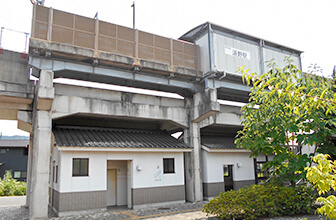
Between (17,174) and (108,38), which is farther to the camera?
(17,174)

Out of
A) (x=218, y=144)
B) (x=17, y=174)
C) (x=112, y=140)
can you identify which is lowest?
(x=17, y=174)

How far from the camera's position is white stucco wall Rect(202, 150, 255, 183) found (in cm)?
1612

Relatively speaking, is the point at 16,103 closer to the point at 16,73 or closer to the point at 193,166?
the point at 16,73

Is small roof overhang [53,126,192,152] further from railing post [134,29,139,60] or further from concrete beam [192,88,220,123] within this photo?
railing post [134,29,139,60]

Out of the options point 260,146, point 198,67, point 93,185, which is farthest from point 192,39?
point 93,185

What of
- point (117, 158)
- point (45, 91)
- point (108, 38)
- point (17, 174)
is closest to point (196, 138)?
point (117, 158)

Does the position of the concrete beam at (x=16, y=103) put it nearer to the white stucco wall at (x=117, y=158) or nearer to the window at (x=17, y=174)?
the white stucco wall at (x=117, y=158)

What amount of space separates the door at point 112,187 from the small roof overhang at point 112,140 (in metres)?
2.14

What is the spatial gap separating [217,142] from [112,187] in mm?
7253

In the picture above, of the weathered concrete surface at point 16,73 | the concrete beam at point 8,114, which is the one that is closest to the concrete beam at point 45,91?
the weathered concrete surface at point 16,73

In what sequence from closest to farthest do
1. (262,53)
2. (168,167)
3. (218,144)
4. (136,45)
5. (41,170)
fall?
(41,170)
(136,45)
(168,167)
(218,144)
(262,53)

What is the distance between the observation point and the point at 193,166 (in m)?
15.5

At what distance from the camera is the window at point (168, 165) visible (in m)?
14.8

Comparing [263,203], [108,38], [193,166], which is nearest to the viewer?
[263,203]
